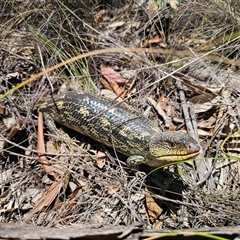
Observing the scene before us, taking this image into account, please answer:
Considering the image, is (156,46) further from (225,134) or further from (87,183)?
(87,183)

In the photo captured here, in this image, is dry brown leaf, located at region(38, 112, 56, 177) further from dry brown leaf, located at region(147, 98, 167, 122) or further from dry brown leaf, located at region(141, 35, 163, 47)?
dry brown leaf, located at region(141, 35, 163, 47)

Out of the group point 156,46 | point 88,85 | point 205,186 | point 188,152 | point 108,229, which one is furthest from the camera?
point 156,46

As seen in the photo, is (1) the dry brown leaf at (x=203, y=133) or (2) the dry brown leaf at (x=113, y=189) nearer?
(2) the dry brown leaf at (x=113, y=189)

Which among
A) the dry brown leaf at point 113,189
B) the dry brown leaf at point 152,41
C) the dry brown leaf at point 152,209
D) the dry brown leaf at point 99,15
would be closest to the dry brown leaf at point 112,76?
the dry brown leaf at point 152,41

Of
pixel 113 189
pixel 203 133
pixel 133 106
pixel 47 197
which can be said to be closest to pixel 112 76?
pixel 133 106

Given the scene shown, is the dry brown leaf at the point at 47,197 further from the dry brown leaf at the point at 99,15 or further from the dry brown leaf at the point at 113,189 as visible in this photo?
the dry brown leaf at the point at 99,15

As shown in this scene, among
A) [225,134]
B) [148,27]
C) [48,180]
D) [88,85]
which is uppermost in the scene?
[148,27]

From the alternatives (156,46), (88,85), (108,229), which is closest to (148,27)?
(156,46)

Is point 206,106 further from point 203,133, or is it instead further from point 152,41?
point 152,41
